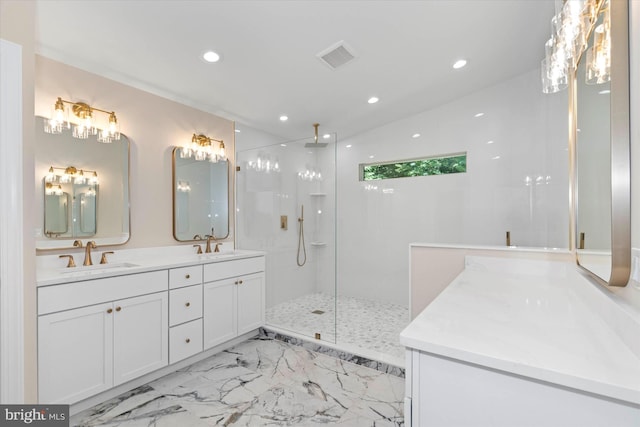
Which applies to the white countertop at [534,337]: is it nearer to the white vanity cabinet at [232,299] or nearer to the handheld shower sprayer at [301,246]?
the white vanity cabinet at [232,299]

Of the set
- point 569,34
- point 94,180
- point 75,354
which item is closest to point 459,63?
point 569,34

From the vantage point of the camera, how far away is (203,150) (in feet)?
10.1

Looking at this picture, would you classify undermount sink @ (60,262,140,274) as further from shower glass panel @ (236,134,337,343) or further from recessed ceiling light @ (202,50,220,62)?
recessed ceiling light @ (202,50,220,62)

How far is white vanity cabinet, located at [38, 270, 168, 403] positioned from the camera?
1645mm

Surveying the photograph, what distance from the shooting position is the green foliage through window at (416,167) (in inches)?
142

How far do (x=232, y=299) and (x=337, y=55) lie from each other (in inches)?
95.4

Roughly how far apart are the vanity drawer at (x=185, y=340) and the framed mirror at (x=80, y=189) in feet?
3.04

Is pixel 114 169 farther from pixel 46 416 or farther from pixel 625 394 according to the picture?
pixel 625 394

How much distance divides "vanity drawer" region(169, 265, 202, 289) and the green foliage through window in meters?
2.75

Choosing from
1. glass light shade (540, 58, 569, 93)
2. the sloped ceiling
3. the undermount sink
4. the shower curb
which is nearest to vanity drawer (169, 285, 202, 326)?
the undermount sink

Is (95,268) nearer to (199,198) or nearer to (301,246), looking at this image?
(199,198)

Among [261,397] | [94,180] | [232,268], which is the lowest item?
[261,397]

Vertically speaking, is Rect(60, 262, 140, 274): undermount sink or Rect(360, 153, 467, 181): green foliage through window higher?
Rect(360, 153, 467, 181): green foliage through window
